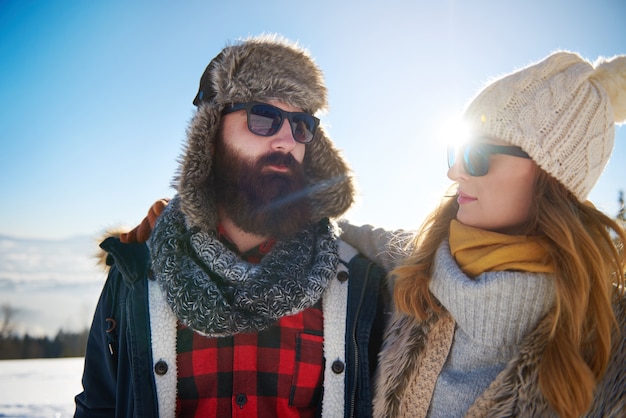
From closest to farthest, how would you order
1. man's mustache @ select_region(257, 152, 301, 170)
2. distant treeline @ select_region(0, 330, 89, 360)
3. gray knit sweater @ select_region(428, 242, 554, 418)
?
gray knit sweater @ select_region(428, 242, 554, 418)
man's mustache @ select_region(257, 152, 301, 170)
distant treeline @ select_region(0, 330, 89, 360)

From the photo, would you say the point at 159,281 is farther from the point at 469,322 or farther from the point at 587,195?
the point at 587,195

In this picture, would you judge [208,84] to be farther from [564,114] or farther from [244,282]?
[564,114]

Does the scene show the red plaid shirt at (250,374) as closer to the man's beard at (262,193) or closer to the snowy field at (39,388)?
the man's beard at (262,193)

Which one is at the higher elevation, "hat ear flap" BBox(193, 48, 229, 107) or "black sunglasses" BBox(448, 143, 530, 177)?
"hat ear flap" BBox(193, 48, 229, 107)

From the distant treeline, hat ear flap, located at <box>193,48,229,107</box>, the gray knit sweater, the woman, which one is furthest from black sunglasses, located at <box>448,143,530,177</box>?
the distant treeline

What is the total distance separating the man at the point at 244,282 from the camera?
1945 mm

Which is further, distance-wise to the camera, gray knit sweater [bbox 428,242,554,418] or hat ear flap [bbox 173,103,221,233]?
hat ear flap [bbox 173,103,221,233]

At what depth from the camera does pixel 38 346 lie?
24875 mm

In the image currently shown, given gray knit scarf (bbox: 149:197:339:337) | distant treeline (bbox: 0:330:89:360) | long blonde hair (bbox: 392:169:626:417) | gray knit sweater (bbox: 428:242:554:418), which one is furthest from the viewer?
distant treeline (bbox: 0:330:89:360)

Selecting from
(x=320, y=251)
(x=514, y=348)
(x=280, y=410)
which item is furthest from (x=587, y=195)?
(x=280, y=410)

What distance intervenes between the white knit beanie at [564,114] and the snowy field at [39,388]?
15.1ft

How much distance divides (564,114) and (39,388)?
6388 millimetres

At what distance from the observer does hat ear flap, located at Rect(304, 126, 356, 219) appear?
7.76 ft

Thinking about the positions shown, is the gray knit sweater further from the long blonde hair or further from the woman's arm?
the woman's arm
